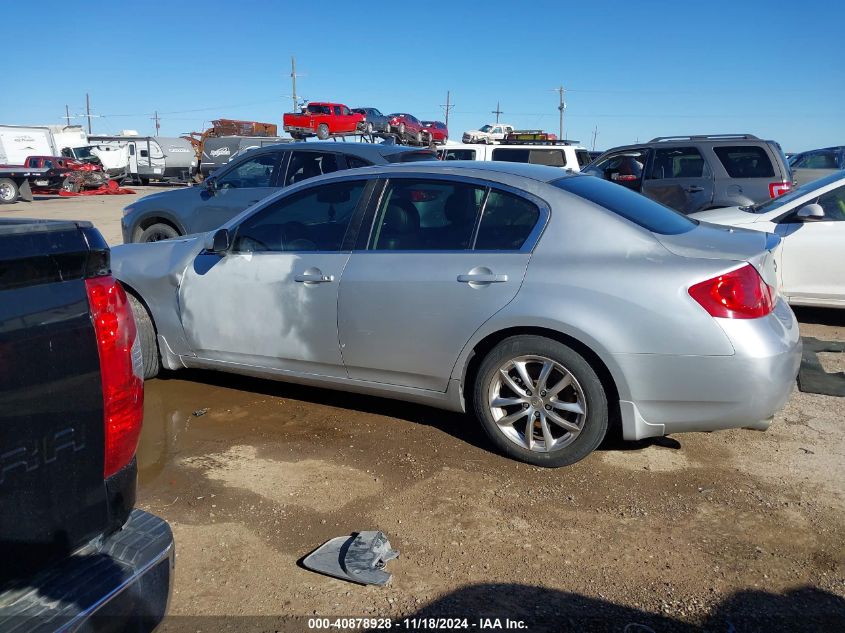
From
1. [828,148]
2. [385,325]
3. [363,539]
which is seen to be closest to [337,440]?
[385,325]

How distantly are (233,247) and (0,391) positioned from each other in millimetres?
3209

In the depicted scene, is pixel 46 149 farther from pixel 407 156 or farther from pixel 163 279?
pixel 163 279

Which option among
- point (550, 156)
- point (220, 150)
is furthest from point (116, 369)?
point (220, 150)

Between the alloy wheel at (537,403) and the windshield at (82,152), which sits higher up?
the windshield at (82,152)

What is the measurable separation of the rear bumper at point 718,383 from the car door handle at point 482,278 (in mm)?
725

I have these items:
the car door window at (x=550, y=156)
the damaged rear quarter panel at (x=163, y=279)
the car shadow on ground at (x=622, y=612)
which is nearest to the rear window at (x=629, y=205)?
the car shadow on ground at (x=622, y=612)

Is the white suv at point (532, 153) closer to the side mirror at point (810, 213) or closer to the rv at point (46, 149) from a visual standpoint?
the side mirror at point (810, 213)

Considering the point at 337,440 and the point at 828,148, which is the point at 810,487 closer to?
the point at 337,440

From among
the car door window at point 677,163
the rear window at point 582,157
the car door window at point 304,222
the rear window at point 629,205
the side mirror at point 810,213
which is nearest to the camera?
the rear window at point 629,205

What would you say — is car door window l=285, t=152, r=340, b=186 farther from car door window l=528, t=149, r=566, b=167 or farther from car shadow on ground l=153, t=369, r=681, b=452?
car door window l=528, t=149, r=566, b=167

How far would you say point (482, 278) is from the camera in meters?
3.84

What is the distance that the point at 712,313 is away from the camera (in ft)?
11.2

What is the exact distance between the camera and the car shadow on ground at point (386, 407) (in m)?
4.20

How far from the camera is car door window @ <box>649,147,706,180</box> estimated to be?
10.1 metres
